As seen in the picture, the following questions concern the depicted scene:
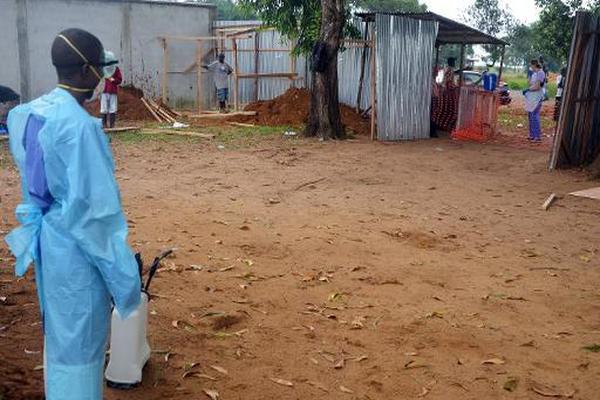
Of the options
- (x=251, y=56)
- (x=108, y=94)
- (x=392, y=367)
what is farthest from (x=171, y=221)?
(x=251, y=56)

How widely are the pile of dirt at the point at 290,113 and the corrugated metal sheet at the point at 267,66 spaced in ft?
6.20

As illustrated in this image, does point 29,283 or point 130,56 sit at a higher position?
point 130,56

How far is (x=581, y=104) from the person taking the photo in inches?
424

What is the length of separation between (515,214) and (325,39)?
7208 millimetres

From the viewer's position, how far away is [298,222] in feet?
23.0

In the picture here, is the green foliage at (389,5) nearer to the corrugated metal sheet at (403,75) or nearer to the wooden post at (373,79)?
→ the corrugated metal sheet at (403,75)

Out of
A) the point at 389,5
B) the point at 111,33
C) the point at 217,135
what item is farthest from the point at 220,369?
the point at 389,5

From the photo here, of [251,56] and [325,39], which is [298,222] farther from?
[251,56]

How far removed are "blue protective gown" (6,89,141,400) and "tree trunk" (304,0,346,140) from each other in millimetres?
11608

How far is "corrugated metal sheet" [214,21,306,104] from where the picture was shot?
63.7ft

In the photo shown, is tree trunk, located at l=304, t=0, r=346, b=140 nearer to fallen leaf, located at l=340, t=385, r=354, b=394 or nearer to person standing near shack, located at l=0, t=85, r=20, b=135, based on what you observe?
person standing near shack, located at l=0, t=85, r=20, b=135

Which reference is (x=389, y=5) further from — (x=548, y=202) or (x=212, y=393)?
(x=212, y=393)

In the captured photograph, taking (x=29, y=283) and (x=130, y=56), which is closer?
(x=29, y=283)

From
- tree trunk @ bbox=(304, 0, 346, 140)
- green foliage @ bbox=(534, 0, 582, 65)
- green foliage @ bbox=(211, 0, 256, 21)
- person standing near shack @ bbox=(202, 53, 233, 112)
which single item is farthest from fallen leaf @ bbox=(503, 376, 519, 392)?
person standing near shack @ bbox=(202, 53, 233, 112)
